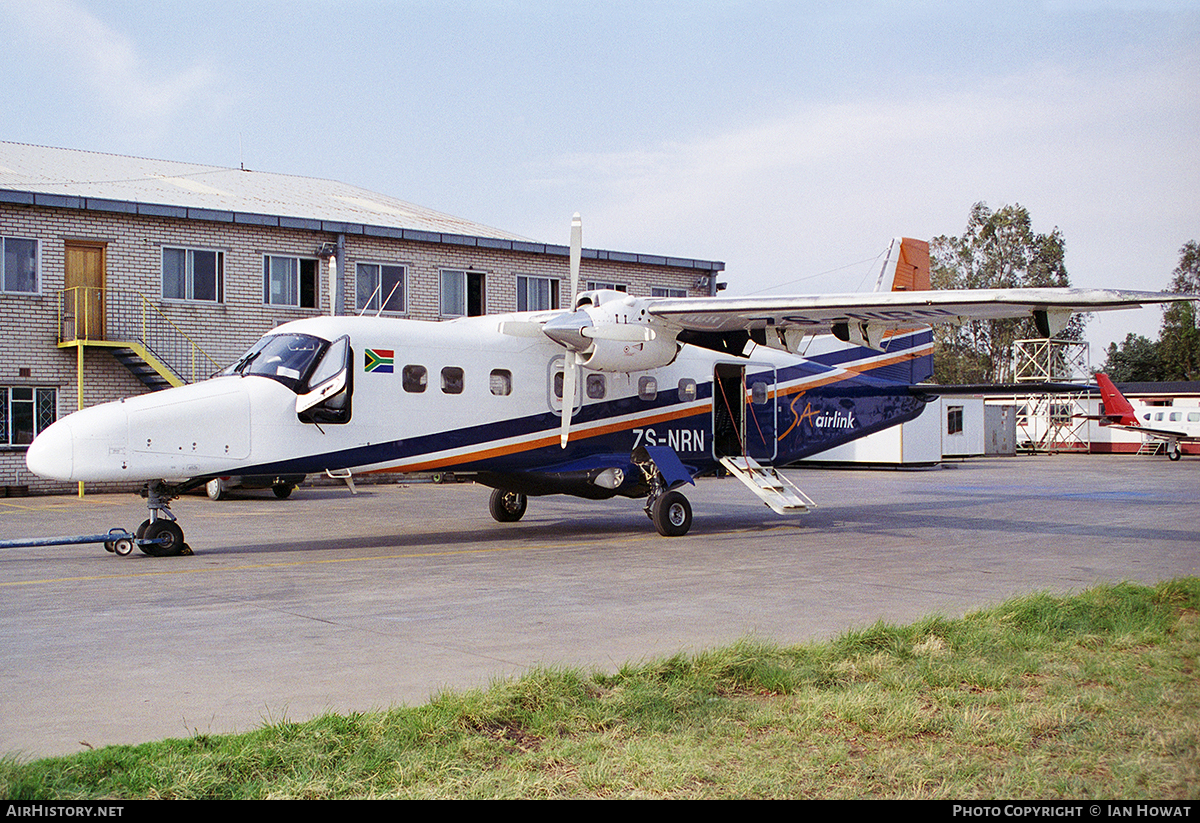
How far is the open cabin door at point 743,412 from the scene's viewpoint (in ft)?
57.4

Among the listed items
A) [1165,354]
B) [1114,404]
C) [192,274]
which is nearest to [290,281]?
[192,274]

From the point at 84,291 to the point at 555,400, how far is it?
1591 cm

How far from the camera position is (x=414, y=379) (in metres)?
14.2

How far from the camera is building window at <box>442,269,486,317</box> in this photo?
31.0 m

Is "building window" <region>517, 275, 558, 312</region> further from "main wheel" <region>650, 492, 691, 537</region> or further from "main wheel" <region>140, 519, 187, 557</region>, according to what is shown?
"main wheel" <region>140, 519, 187, 557</region>

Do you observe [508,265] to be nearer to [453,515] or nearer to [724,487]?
[724,487]

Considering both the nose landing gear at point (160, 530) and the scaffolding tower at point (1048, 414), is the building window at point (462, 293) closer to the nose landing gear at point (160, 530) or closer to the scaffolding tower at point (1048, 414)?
the nose landing gear at point (160, 530)

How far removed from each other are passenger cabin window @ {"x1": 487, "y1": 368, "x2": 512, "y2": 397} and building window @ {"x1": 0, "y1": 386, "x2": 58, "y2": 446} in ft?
50.1

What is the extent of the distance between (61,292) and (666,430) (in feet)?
56.2

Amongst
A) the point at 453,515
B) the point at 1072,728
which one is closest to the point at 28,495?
the point at 453,515

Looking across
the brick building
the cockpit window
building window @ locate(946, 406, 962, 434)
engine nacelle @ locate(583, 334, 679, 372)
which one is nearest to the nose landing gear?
the cockpit window

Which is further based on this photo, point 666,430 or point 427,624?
point 666,430

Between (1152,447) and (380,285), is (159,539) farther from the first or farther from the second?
(1152,447)
